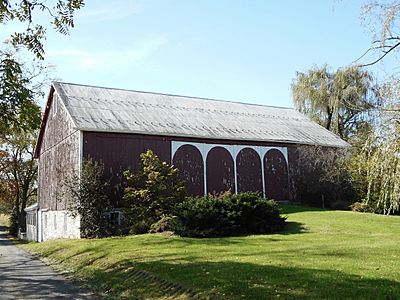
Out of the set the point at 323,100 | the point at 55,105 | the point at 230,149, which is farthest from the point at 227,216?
the point at 323,100

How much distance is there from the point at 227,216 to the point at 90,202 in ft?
25.3

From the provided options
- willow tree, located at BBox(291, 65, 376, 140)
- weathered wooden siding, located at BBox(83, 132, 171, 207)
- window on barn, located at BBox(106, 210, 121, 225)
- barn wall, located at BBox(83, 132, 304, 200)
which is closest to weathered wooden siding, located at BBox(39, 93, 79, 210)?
weathered wooden siding, located at BBox(83, 132, 171, 207)

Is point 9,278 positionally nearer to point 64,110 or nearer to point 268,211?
point 268,211

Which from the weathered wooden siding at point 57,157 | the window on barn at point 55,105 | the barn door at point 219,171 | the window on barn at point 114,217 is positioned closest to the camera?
the window on barn at point 114,217

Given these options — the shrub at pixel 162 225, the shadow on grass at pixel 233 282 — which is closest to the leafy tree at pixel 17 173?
the shrub at pixel 162 225

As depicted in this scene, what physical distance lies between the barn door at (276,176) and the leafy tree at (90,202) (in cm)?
1151

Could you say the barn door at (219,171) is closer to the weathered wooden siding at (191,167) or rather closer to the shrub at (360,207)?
the weathered wooden siding at (191,167)

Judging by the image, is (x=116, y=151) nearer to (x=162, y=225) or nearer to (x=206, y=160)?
(x=206, y=160)

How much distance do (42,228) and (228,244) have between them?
22.4 meters

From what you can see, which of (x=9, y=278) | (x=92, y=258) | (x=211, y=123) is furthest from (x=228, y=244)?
(x=211, y=123)

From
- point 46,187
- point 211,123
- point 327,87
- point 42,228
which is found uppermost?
point 327,87

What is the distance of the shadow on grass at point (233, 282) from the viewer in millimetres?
7959

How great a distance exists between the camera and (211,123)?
→ 31.0 metres

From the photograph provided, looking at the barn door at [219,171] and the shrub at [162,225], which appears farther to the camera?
the barn door at [219,171]
